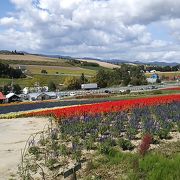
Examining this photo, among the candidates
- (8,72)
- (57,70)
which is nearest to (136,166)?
(8,72)

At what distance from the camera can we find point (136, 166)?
1052 centimetres

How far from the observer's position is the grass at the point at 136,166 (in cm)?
973

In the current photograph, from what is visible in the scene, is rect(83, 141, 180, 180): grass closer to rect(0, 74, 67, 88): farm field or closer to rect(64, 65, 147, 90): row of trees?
rect(0, 74, 67, 88): farm field

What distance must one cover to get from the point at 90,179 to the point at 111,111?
1338 centimetres

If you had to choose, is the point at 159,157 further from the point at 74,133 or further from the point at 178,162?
the point at 74,133

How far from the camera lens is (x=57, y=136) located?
17703 mm

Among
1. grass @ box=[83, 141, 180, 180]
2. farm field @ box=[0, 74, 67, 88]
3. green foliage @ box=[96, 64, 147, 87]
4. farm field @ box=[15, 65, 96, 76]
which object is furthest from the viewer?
farm field @ box=[15, 65, 96, 76]

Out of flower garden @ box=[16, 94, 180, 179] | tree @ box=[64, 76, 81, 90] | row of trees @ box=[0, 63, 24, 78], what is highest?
row of trees @ box=[0, 63, 24, 78]

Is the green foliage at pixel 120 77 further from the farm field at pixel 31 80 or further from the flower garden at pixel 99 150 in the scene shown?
the flower garden at pixel 99 150

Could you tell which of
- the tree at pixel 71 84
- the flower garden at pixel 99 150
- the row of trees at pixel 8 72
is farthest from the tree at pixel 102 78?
the flower garden at pixel 99 150

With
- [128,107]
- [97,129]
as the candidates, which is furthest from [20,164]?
[128,107]

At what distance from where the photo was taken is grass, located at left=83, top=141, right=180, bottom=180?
9734mm

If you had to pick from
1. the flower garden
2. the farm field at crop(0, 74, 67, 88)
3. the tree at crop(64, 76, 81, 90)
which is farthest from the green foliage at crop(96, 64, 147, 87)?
the flower garden

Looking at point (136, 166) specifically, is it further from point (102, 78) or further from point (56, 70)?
point (56, 70)
